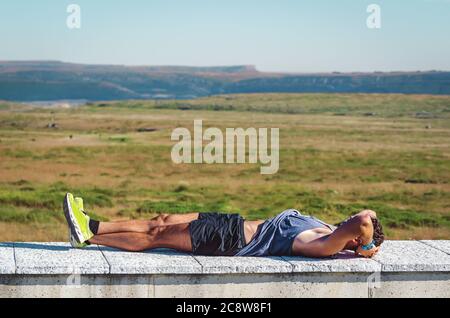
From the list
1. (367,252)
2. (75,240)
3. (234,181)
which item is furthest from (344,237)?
(234,181)

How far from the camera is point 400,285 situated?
6.43 metres

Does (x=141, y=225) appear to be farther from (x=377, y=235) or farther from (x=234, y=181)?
(x=234, y=181)

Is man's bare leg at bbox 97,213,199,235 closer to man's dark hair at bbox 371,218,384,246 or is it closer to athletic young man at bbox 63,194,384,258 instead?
athletic young man at bbox 63,194,384,258

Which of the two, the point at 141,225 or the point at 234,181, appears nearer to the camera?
the point at 141,225

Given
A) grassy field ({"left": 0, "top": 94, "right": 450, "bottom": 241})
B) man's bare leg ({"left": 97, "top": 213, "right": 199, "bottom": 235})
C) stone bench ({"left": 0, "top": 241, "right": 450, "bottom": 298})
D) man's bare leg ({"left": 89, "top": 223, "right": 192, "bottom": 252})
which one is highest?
man's bare leg ({"left": 97, "top": 213, "right": 199, "bottom": 235})

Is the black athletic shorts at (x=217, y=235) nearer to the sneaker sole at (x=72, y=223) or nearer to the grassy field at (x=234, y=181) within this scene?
the sneaker sole at (x=72, y=223)

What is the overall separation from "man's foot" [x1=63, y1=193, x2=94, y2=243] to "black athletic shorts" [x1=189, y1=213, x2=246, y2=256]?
806 millimetres

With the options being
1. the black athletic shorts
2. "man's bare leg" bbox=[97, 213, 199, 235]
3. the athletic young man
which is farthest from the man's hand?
"man's bare leg" bbox=[97, 213, 199, 235]

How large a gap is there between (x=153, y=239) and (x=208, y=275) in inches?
29.9

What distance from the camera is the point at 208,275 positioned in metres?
6.16

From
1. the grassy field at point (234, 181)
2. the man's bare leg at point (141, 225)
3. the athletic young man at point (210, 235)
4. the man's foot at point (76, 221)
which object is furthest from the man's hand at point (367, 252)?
the grassy field at point (234, 181)

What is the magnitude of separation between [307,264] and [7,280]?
2085mm

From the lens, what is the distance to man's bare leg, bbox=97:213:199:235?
679 cm

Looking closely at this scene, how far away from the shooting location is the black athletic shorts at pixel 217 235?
668 cm
